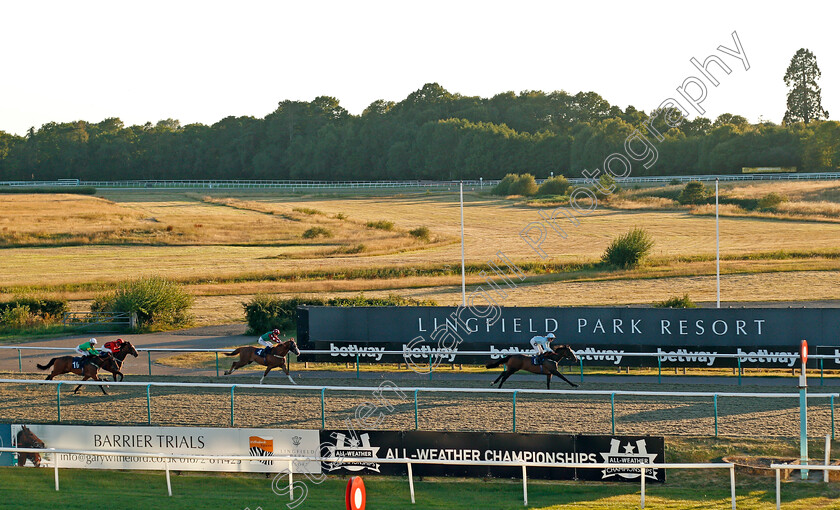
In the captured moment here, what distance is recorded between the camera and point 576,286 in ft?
102

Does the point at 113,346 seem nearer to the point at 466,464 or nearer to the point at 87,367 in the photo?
the point at 87,367

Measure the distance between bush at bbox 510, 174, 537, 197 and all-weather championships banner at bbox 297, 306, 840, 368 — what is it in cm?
5047

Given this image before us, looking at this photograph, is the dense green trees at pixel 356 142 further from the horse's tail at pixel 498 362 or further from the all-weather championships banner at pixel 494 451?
the all-weather championships banner at pixel 494 451

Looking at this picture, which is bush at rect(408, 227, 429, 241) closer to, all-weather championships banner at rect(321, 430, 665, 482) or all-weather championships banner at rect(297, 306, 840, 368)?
all-weather championships banner at rect(297, 306, 840, 368)

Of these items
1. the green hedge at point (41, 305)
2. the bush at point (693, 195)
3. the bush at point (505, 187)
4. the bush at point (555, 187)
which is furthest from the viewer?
the bush at point (505, 187)

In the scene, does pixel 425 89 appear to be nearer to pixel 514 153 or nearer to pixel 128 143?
pixel 514 153

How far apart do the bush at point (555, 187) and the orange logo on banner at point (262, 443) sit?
5524 centimetres

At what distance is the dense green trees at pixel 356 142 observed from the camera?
8681cm

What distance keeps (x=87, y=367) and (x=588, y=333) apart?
10344 mm

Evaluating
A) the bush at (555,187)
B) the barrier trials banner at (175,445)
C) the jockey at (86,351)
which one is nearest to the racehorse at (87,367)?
the jockey at (86,351)

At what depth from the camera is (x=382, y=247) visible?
148ft

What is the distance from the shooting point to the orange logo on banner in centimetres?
1175

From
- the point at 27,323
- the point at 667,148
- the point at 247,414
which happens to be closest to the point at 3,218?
the point at 27,323

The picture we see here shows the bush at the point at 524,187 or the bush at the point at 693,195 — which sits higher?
the bush at the point at 524,187
